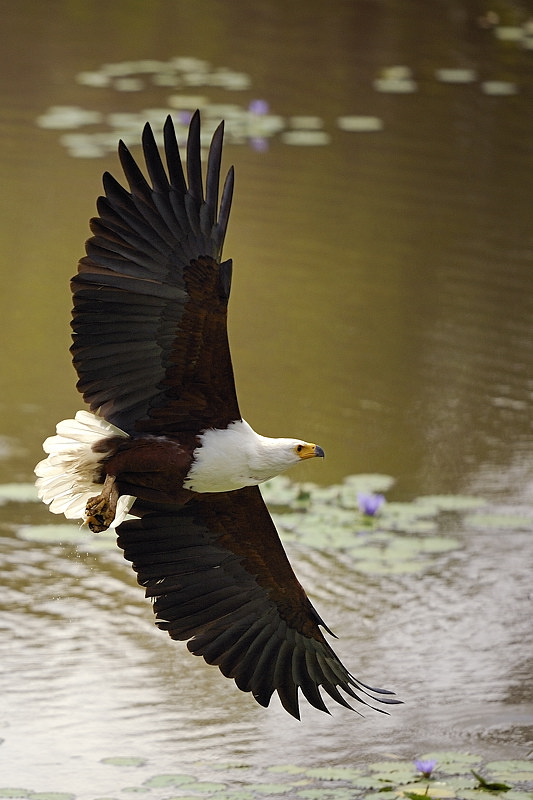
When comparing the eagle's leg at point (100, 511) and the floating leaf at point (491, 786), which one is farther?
the floating leaf at point (491, 786)

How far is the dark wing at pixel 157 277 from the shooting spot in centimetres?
314

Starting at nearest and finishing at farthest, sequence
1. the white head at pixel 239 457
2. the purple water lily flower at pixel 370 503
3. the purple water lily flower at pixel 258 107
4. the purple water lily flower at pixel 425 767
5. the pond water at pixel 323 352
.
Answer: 1. the white head at pixel 239 457
2. the purple water lily flower at pixel 425 767
3. the pond water at pixel 323 352
4. the purple water lily flower at pixel 370 503
5. the purple water lily flower at pixel 258 107

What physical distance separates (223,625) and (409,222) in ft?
13.4

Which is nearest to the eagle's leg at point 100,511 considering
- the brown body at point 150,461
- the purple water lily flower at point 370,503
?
the brown body at point 150,461

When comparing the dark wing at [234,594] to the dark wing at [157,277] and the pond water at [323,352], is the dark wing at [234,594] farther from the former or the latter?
the dark wing at [157,277]

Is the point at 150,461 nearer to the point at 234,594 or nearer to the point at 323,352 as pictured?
the point at 234,594

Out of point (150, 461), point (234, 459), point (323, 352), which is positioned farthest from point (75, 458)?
point (323, 352)

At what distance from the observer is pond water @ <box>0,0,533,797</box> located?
12.8 feet

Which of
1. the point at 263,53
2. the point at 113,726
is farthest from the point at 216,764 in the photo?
the point at 263,53

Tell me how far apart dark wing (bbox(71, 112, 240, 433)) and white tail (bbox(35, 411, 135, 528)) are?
122 mm

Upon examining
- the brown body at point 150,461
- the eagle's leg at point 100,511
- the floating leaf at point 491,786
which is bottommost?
the floating leaf at point 491,786

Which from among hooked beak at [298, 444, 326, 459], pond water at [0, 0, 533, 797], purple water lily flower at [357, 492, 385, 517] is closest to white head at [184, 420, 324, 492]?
hooked beak at [298, 444, 326, 459]

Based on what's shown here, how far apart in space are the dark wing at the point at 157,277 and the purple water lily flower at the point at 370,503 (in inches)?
59.0

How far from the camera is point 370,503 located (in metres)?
4.68
